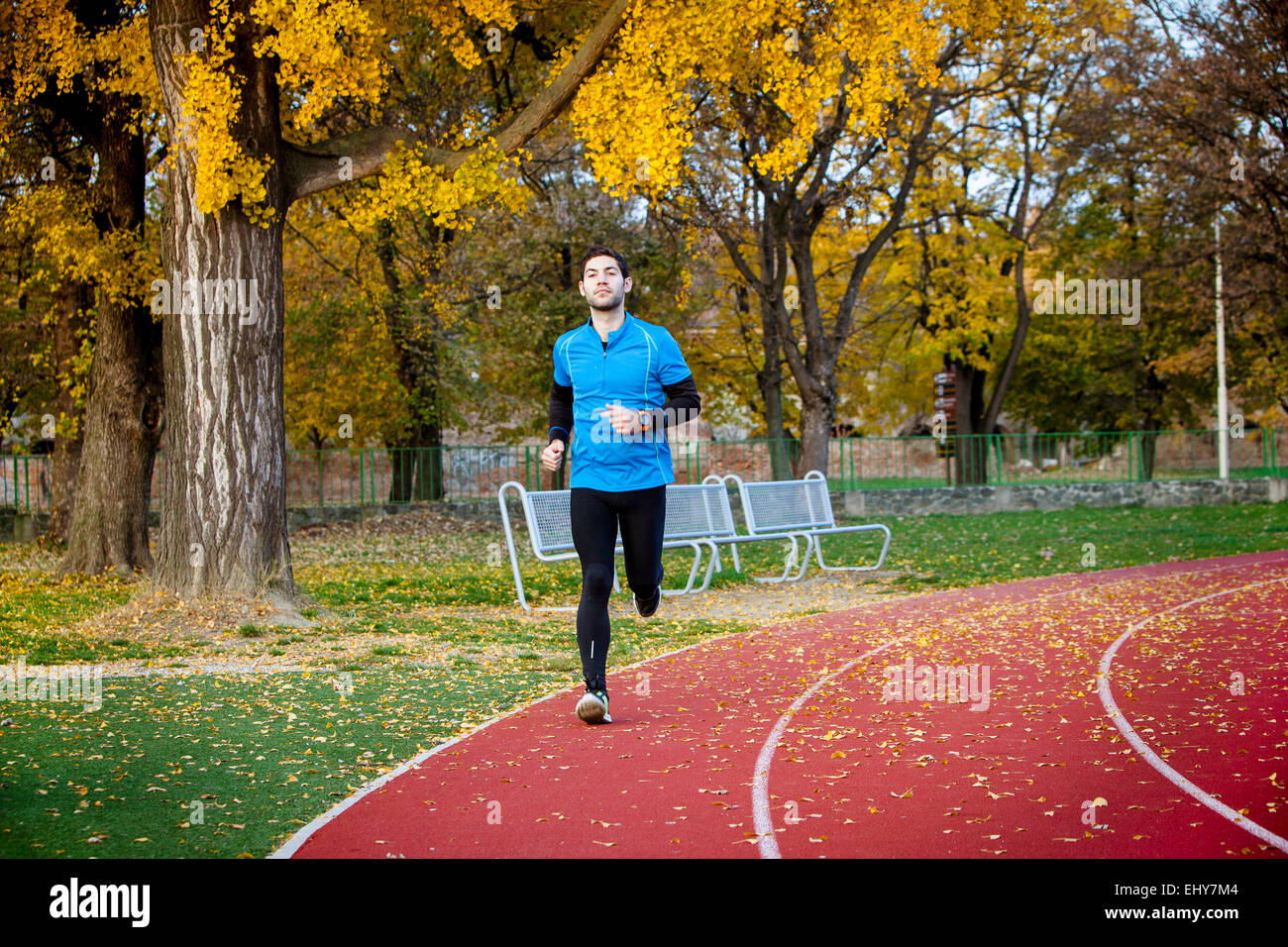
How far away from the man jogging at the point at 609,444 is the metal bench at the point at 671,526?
431cm

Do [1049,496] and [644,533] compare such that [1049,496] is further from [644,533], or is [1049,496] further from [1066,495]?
[644,533]

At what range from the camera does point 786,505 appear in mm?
15086

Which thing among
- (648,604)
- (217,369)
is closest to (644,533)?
(648,604)

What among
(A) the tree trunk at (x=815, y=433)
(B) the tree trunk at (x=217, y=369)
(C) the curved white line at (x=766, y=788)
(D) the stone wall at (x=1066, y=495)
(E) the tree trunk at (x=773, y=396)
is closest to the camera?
(C) the curved white line at (x=766, y=788)

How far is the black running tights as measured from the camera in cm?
616

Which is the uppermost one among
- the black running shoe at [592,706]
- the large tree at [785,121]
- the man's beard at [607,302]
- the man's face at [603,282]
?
the large tree at [785,121]

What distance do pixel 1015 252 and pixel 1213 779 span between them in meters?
30.8

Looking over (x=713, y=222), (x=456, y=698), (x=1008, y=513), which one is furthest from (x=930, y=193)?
(x=456, y=698)

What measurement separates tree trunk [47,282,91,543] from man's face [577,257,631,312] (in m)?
11.9

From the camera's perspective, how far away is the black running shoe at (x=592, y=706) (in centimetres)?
623

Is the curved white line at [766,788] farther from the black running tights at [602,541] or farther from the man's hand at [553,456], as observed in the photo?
the man's hand at [553,456]

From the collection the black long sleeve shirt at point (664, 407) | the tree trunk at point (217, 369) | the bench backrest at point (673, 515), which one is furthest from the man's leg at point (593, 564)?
the tree trunk at point (217, 369)

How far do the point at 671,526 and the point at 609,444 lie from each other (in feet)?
24.2
